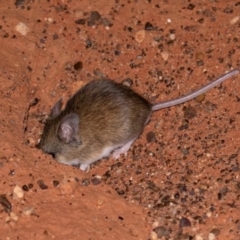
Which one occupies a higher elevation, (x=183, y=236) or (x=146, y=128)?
(x=146, y=128)

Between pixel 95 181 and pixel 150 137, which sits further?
pixel 150 137

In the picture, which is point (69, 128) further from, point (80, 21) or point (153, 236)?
point (80, 21)

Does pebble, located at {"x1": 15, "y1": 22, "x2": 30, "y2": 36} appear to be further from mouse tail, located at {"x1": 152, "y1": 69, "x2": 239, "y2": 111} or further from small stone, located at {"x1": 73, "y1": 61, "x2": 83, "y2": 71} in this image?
mouse tail, located at {"x1": 152, "y1": 69, "x2": 239, "y2": 111}

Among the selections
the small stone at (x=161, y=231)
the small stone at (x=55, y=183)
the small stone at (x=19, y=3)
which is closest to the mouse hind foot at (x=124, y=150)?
the small stone at (x=55, y=183)

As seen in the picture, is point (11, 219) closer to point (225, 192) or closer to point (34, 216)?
point (34, 216)

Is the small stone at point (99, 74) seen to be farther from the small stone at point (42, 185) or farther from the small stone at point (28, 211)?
the small stone at point (28, 211)

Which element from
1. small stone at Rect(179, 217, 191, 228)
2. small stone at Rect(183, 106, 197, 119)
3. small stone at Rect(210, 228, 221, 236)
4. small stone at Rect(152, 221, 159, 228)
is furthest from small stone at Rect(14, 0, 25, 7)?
small stone at Rect(210, 228, 221, 236)

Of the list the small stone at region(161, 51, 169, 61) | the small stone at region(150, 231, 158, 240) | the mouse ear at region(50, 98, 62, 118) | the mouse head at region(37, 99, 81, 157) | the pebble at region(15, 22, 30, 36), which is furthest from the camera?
the pebble at region(15, 22, 30, 36)

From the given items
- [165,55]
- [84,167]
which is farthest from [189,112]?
[84,167]
